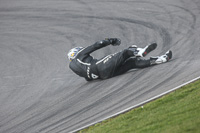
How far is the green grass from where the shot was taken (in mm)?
6324

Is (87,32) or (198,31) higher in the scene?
(198,31)

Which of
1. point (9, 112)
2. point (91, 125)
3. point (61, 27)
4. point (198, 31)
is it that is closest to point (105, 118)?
point (91, 125)

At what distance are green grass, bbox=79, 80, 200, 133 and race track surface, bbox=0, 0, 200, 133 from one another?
2.70 feet

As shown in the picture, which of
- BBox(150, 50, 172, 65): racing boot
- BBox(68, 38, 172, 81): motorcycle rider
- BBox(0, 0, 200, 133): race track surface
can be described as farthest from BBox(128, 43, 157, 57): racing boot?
BBox(0, 0, 200, 133): race track surface

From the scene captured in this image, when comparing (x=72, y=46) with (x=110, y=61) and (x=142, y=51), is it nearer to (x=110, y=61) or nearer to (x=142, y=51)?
(x=110, y=61)

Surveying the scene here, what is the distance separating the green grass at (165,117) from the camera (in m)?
6.32

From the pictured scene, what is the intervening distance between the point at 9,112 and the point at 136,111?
14.7 feet

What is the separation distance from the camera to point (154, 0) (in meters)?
18.3

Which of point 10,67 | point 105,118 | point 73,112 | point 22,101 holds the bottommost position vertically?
point 10,67

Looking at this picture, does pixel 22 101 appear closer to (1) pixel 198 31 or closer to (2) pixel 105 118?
(2) pixel 105 118

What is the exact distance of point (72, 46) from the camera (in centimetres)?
1631

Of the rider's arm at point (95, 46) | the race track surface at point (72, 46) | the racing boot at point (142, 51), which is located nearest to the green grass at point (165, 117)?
the race track surface at point (72, 46)

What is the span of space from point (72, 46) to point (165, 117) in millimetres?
9747

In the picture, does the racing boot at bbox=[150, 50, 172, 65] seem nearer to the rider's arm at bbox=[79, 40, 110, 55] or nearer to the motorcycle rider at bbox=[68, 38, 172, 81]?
the motorcycle rider at bbox=[68, 38, 172, 81]
